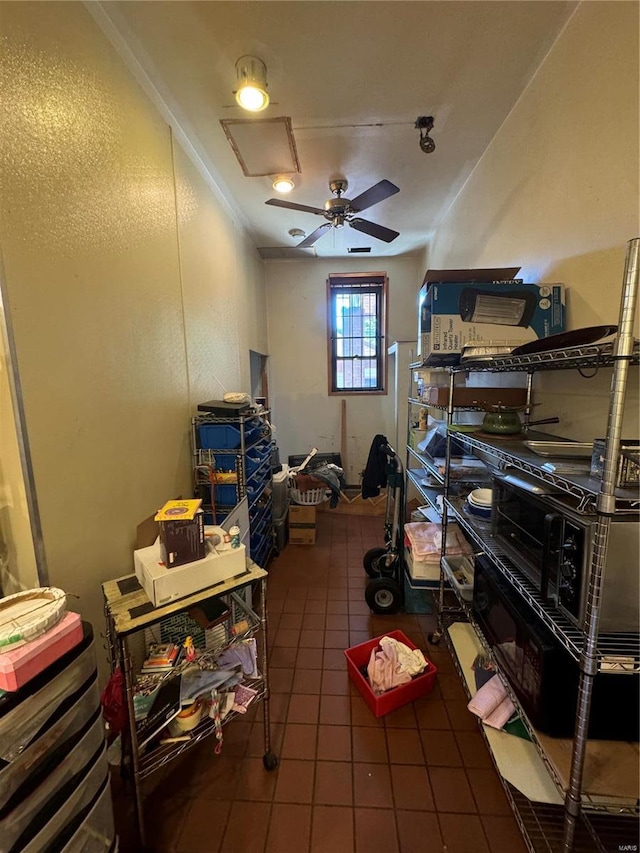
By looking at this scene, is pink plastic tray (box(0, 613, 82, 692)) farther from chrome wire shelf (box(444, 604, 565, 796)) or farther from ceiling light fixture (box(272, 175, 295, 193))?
ceiling light fixture (box(272, 175, 295, 193))

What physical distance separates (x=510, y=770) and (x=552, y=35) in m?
2.82

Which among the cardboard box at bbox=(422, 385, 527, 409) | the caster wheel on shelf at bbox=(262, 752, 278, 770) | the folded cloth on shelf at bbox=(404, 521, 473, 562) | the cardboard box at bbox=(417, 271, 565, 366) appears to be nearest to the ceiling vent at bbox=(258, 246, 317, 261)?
the cardboard box at bbox=(417, 271, 565, 366)

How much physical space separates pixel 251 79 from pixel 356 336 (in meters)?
3.08

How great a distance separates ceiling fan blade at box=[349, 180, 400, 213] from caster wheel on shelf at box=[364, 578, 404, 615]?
2.43 metres

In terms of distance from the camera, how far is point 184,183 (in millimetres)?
2051

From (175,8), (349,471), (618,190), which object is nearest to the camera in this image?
(618,190)

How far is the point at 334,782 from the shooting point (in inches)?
50.6

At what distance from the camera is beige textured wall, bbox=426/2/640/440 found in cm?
111

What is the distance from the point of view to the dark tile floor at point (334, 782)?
113cm

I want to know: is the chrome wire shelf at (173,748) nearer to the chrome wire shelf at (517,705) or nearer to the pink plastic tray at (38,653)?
the pink plastic tray at (38,653)

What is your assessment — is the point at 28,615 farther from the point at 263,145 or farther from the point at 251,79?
the point at 263,145

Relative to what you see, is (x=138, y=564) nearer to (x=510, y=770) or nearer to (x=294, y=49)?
(x=510, y=770)

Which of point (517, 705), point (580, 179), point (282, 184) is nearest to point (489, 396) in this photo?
point (580, 179)

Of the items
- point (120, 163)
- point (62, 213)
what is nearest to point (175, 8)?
point (120, 163)
